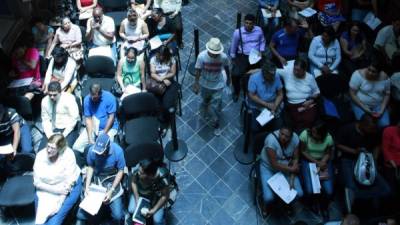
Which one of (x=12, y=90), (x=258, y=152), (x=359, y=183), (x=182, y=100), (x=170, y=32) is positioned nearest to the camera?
(x=359, y=183)

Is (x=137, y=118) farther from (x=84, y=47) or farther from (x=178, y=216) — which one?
(x=84, y=47)

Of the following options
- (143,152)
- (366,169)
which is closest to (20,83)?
(143,152)

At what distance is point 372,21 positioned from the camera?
279 inches

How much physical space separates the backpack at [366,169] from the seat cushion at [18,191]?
407 cm

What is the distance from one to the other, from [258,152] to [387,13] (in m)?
4.41

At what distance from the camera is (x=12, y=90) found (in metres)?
6.19

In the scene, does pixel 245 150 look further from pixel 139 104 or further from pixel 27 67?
pixel 27 67

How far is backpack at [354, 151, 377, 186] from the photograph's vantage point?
15.7 ft

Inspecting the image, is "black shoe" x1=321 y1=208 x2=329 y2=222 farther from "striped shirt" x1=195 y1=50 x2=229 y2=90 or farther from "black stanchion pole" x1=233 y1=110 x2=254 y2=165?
"striped shirt" x1=195 y1=50 x2=229 y2=90

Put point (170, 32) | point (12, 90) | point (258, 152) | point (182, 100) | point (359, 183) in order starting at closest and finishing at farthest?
1. point (359, 183)
2. point (258, 152)
3. point (12, 90)
4. point (182, 100)
5. point (170, 32)

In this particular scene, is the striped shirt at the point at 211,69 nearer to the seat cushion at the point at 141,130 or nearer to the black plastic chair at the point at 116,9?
the seat cushion at the point at 141,130

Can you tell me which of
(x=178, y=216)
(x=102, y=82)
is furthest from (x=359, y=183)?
(x=102, y=82)

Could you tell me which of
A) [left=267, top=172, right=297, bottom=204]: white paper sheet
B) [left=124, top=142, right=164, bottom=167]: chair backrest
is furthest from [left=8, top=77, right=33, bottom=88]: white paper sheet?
[left=267, top=172, right=297, bottom=204]: white paper sheet

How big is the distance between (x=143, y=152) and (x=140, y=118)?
75 centimetres
